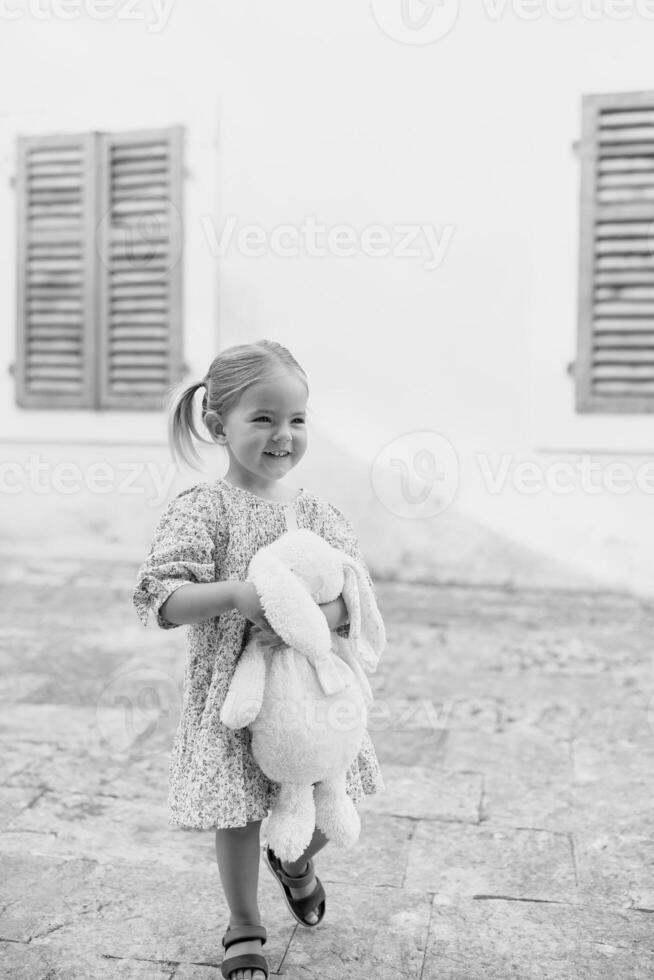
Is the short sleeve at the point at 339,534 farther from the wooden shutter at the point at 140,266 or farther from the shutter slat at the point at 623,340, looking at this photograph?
the wooden shutter at the point at 140,266

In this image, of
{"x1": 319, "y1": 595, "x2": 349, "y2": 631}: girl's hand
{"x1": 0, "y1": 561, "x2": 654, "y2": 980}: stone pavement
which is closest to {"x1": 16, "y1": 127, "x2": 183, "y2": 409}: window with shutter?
{"x1": 0, "y1": 561, "x2": 654, "y2": 980}: stone pavement

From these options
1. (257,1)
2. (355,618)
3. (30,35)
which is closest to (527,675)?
(355,618)

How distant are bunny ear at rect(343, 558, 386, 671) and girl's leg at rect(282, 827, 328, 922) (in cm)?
35

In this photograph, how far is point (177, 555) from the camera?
1957 millimetres

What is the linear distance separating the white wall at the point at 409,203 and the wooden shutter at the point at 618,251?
96mm

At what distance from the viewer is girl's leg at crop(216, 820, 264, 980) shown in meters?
2.00

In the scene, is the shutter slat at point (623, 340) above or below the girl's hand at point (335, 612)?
above

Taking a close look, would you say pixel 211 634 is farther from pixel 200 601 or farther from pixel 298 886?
pixel 298 886

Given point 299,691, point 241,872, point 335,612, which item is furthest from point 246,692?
point 241,872

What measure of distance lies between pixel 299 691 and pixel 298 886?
523mm

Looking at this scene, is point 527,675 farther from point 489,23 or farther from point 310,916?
point 489,23

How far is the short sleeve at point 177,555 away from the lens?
194cm

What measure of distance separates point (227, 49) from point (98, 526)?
2854mm

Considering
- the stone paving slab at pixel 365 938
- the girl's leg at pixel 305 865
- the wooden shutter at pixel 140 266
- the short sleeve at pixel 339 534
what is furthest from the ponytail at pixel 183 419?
the wooden shutter at pixel 140 266
